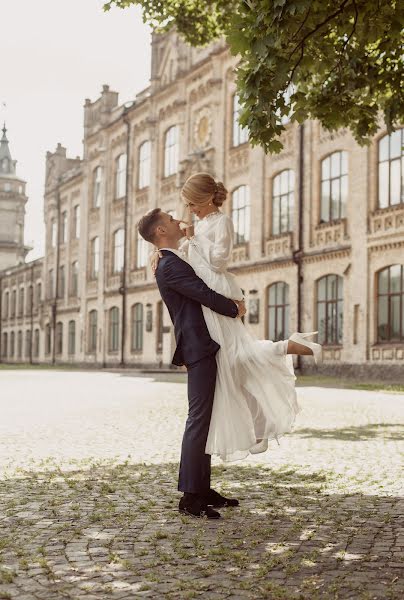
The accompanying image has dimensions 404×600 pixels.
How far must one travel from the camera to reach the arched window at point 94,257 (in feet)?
152

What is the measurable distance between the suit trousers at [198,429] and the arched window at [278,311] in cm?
2386

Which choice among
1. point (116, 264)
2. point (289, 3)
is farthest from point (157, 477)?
point (116, 264)

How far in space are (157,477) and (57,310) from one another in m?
46.3

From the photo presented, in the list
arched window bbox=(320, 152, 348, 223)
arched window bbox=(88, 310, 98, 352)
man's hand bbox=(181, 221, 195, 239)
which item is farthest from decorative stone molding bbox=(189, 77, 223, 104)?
man's hand bbox=(181, 221, 195, 239)

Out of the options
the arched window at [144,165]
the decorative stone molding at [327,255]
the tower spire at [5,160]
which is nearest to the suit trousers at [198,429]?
the decorative stone molding at [327,255]

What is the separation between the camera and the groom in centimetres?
526

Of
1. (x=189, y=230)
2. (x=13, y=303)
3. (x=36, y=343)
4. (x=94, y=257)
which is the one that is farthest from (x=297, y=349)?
(x=13, y=303)

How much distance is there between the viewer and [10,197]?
281 feet

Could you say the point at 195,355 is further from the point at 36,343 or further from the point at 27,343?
the point at 27,343

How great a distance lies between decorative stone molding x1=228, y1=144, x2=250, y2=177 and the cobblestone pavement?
23.1 metres

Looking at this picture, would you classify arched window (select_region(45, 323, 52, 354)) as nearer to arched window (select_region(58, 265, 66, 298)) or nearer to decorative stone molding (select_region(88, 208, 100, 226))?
arched window (select_region(58, 265, 66, 298))

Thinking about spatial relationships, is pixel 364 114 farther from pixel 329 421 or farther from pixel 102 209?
pixel 102 209

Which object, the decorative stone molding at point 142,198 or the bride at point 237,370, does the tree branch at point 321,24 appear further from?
the decorative stone molding at point 142,198

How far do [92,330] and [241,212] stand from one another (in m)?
16.3
